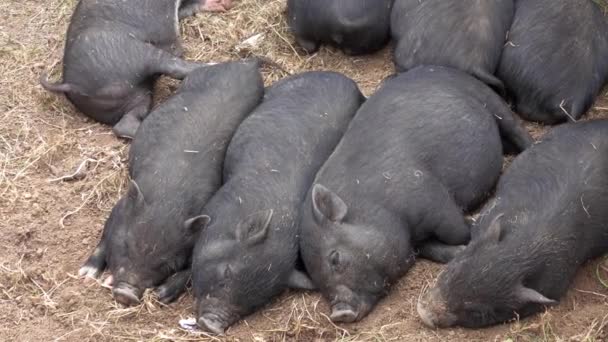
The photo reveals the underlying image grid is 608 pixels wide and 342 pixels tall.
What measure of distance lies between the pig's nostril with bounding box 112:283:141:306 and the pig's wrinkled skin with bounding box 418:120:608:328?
162 cm

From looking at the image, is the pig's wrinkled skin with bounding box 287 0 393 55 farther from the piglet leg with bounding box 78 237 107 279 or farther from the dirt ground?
the piglet leg with bounding box 78 237 107 279

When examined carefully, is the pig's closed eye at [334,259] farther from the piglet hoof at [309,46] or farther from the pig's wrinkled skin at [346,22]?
the piglet hoof at [309,46]

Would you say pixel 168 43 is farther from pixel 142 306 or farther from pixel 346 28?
pixel 142 306

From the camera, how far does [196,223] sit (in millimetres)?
5570

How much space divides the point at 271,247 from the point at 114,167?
1704mm

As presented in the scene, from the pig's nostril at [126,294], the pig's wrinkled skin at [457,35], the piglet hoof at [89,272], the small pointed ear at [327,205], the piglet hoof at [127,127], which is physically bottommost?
the piglet hoof at [89,272]

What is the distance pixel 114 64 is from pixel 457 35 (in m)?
2.46

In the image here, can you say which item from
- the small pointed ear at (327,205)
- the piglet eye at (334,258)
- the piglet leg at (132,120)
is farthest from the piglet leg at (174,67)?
the piglet eye at (334,258)

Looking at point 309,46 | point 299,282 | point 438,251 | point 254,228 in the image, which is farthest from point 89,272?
point 309,46

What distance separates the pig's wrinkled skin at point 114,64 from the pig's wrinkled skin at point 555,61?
91.3 inches

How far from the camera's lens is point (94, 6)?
746 centimetres

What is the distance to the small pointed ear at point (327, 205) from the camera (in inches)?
210

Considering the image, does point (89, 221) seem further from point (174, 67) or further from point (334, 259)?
point (334, 259)

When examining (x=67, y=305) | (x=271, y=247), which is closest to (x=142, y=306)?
(x=67, y=305)
